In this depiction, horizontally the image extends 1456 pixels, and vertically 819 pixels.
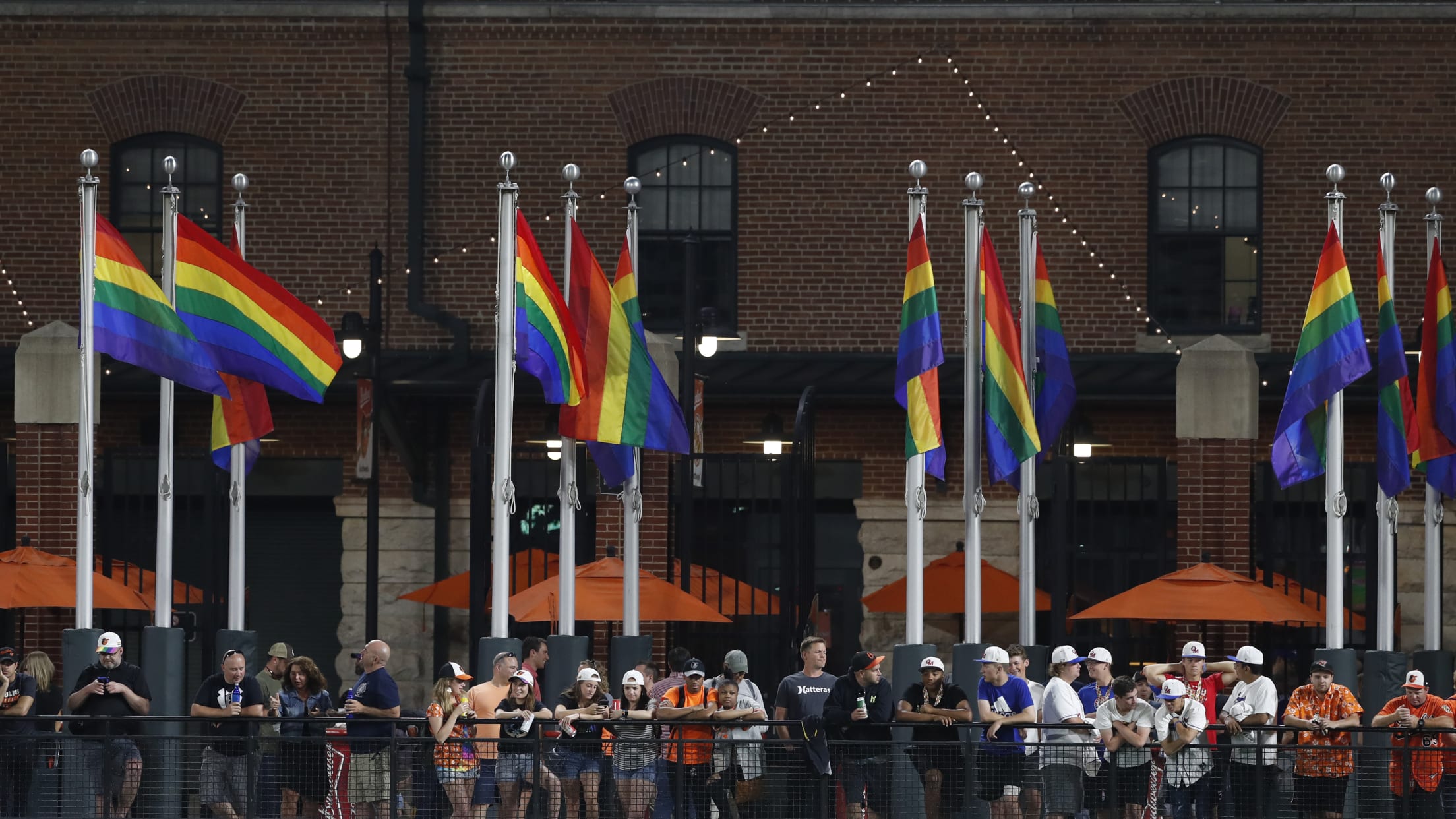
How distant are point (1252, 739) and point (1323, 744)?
0.54 metres

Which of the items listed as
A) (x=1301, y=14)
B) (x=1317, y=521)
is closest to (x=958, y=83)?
(x=1301, y=14)

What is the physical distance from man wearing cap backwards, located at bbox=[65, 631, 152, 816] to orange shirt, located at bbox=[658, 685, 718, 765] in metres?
3.92

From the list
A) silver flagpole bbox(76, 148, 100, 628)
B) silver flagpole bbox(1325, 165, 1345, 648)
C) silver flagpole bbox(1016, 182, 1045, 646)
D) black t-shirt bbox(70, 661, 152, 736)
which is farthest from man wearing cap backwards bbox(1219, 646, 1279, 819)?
silver flagpole bbox(76, 148, 100, 628)

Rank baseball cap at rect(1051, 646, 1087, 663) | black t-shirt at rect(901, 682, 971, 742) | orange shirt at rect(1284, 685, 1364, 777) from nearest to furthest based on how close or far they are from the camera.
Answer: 1. black t-shirt at rect(901, 682, 971, 742)
2. orange shirt at rect(1284, 685, 1364, 777)
3. baseball cap at rect(1051, 646, 1087, 663)

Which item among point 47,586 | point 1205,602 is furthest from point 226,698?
point 1205,602

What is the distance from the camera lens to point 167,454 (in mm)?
19719

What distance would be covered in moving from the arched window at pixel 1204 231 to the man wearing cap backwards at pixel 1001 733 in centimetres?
1196

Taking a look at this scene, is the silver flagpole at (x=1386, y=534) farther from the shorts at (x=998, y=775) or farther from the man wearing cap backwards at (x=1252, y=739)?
the shorts at (x=998, y=775)

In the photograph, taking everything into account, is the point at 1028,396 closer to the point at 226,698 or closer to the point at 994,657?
the point at 994,657

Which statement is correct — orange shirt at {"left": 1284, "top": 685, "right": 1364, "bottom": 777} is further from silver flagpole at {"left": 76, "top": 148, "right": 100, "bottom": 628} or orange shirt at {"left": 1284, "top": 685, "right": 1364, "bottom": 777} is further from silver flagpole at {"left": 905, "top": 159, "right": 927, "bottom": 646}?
silver flagpole at {"left": 76, "top": 148, "right": 100, "bottom": 628}

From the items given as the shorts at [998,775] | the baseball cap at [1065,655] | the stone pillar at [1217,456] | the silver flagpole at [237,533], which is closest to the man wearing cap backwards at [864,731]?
the shorts at [998,775]

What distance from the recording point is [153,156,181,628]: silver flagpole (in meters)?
19.2

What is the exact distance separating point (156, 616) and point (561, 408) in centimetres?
395

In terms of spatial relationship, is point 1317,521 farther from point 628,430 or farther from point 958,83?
point 628,430
